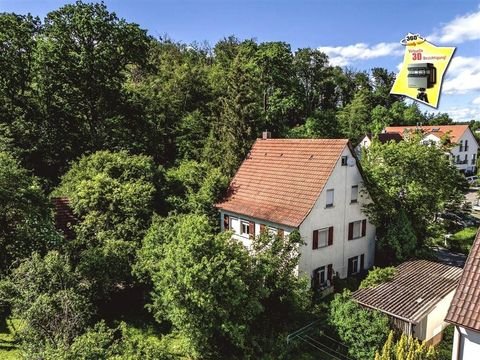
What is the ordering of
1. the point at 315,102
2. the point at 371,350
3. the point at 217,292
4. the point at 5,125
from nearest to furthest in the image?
the point at 217,292
the point at 371,350
the point at 5,125
the point at 315,102

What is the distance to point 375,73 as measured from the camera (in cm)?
11238

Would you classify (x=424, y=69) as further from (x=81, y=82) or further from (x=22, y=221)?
(x=81, y=82)

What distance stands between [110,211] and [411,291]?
1738cm

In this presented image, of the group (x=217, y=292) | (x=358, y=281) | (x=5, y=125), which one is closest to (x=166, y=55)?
(x=5, y=125)

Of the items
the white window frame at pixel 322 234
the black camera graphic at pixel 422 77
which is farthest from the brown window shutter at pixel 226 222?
the black camera graphic at pixel 422 77

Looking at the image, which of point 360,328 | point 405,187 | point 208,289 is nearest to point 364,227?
point 405,187

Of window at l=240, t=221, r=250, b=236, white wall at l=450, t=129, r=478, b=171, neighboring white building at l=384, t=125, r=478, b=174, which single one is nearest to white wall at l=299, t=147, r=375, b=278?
window at l=240, t=221, r=250, b=236

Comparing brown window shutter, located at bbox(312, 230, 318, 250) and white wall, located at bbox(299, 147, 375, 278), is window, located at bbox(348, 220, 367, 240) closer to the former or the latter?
white wall, located at bbox(299, 147, 375, 278)

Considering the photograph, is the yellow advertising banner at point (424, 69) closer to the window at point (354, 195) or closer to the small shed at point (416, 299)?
the small shed at point (416, 299)

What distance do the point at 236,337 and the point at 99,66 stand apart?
88.8 ft

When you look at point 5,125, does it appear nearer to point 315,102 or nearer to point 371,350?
point 371,350

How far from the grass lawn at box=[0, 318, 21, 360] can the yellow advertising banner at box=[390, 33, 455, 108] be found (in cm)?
1832

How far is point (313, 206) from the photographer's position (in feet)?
76.7

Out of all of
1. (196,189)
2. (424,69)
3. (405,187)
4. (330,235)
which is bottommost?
(330,235)
